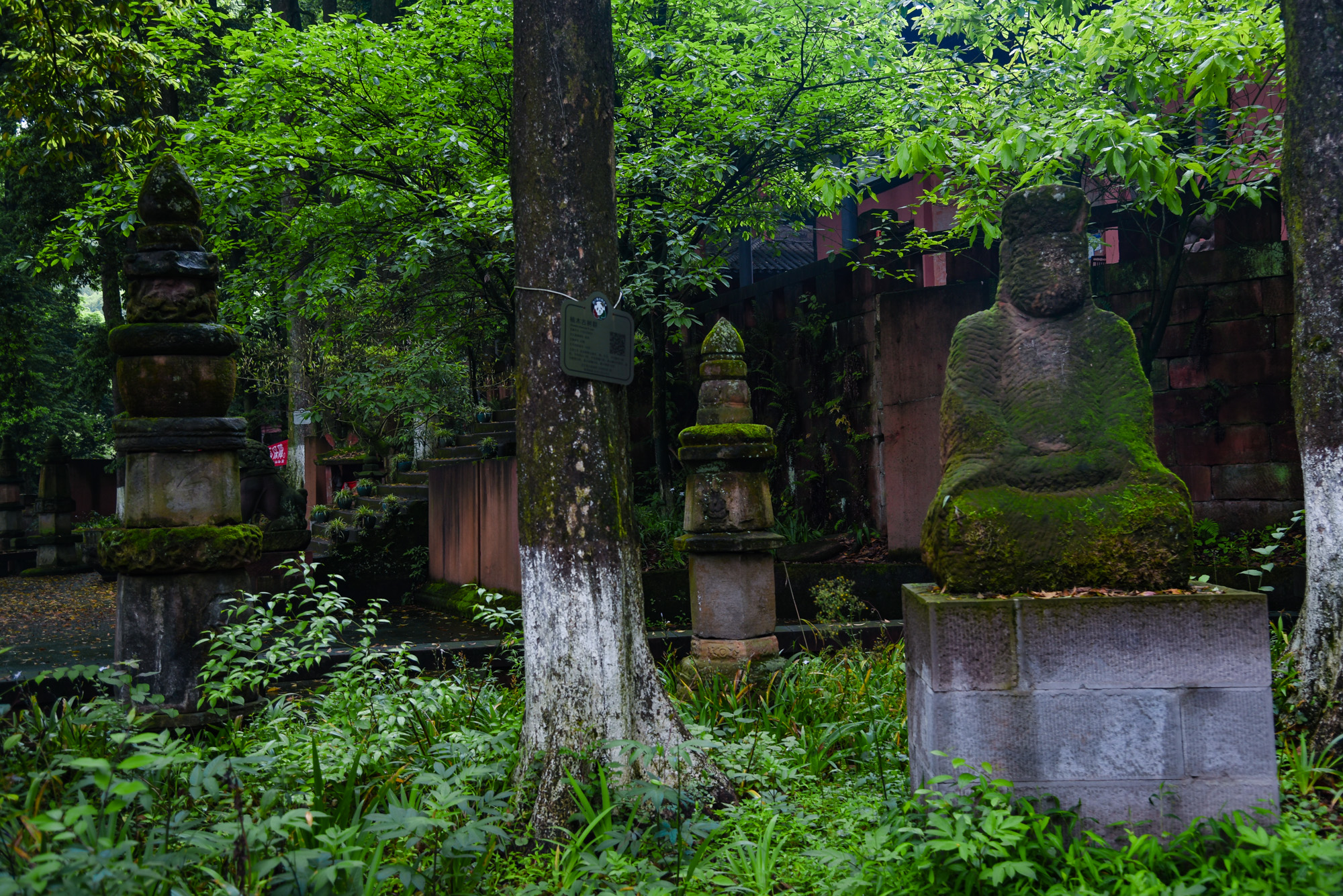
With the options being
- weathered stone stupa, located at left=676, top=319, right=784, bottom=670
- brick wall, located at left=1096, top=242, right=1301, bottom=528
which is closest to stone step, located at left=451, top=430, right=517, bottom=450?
weathered stone stupa, located at left=676, top=319, right=784, bottom=670

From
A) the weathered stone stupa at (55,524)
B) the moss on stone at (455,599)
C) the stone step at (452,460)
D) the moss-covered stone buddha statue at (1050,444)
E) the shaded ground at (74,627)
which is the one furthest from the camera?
the weathered stone stupa at (55,524)

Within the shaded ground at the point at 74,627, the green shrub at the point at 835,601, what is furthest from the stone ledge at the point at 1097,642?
the shaded ground at the point at 74,627

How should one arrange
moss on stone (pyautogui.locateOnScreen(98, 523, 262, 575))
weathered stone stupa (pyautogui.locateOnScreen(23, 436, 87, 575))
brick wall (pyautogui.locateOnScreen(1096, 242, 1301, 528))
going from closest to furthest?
moss on stone (pyautogui.locateOnScreen(98, 523, 262, 575))
brick wall (pyautogui.locateOnScreen(1096, 242, 1301, 528))
weathered stone stupa (pyautogui.locateOnScreen(23, 436, 87, 575))

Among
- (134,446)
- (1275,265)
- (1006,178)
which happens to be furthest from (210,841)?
(1275,265)

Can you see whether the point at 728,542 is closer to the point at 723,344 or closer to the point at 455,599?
the point at 723,344

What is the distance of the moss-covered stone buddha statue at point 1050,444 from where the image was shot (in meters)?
3.32

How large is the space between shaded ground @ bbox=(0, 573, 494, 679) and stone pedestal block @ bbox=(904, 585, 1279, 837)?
5.28m

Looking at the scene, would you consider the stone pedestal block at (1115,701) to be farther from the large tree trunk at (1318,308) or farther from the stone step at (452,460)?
the stone step at (452,460)

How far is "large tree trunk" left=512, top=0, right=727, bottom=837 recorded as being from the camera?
3.48 metres

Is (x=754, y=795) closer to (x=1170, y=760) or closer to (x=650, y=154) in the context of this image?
(x=1170, y=760)

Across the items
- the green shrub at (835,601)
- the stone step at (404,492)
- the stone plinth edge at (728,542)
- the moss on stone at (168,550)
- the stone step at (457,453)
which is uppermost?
the stone step at (457,453)

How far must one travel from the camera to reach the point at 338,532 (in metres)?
11.9

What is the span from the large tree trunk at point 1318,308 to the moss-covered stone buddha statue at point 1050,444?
123 cm

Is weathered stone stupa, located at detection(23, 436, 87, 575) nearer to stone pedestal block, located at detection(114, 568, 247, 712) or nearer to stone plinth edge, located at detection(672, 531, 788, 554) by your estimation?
stone pedestal block, located at detection(114, 568, 247, 712)
